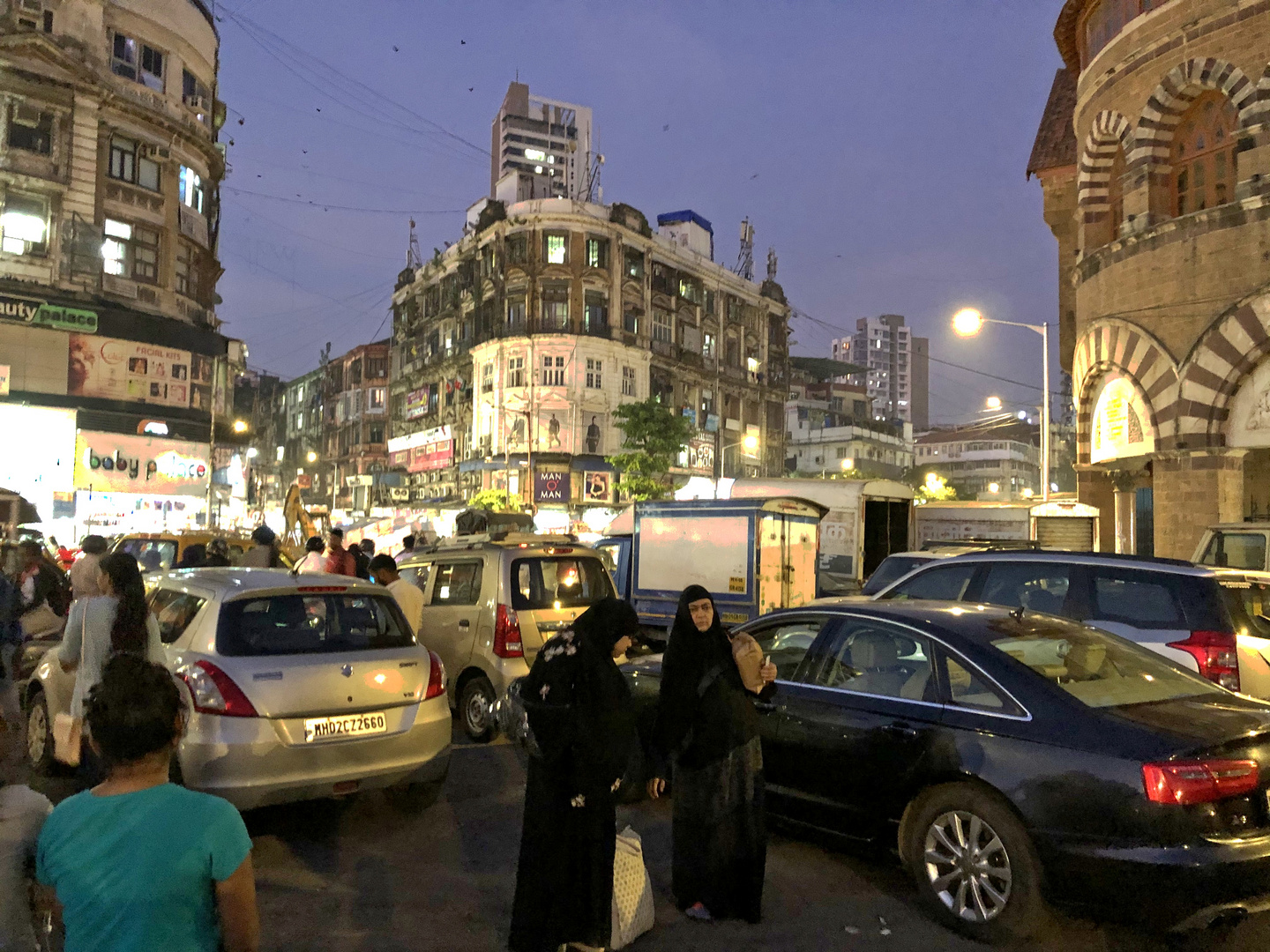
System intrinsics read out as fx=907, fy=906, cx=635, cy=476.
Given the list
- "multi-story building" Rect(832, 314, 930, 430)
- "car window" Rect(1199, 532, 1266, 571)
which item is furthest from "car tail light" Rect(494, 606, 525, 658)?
"multi-story building" Rect(832, 314, 930, 430)

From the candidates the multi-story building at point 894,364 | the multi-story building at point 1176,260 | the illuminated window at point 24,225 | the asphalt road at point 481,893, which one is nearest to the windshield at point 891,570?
the asphalt road at point 481,893

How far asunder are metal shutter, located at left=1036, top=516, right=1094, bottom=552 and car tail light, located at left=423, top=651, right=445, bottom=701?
1848 centimetres

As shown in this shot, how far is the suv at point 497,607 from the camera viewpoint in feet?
26.4

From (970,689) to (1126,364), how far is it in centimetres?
1594

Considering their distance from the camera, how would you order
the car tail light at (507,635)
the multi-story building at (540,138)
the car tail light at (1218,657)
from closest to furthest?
the car tail light at (1218,657), the car tail light at (507,635), the multi-story building at (540,138)

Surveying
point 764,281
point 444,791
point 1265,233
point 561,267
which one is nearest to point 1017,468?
point 764,281

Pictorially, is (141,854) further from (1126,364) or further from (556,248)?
(556,248)

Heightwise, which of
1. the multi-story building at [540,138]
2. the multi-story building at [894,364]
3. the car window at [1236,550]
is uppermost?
the multi-story building at [540,138]

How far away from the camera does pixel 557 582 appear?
333 inches

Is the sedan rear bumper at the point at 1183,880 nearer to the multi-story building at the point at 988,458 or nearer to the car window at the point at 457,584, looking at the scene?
the car window at the point at 457,584

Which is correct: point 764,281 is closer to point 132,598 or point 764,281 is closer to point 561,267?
point 561,267

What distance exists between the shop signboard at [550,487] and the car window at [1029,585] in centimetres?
4239

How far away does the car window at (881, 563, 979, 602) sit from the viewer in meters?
8.32

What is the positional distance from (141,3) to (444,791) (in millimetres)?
41842
